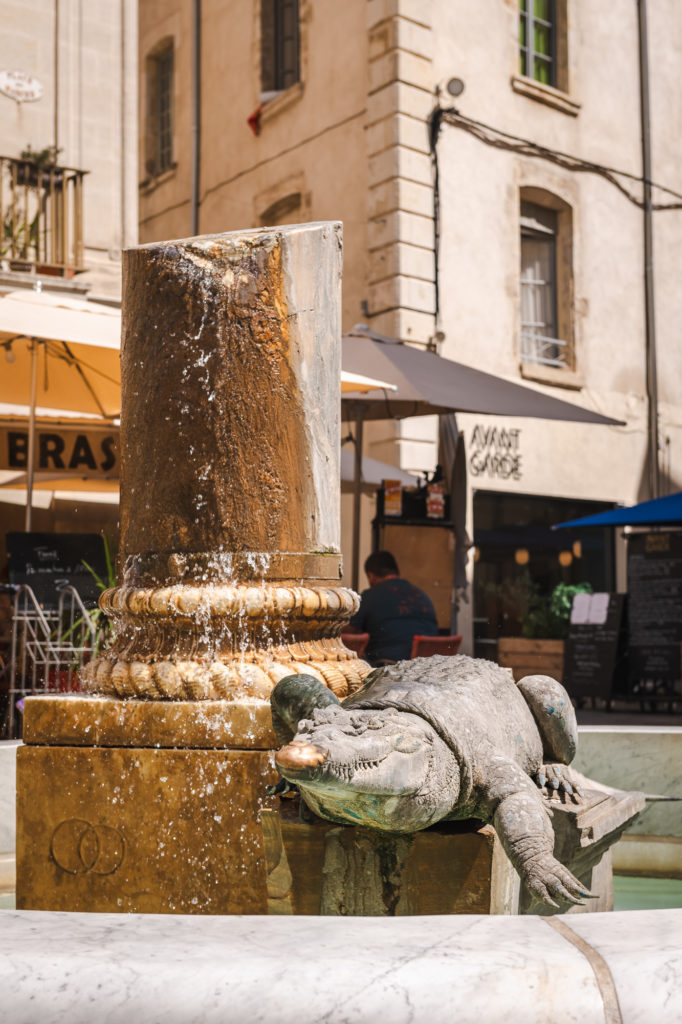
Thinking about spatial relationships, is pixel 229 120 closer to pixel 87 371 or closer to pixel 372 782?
pixel 87 371

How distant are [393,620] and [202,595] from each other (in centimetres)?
559

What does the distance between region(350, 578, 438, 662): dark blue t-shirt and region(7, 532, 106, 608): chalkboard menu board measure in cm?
190

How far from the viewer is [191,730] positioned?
3.07 m

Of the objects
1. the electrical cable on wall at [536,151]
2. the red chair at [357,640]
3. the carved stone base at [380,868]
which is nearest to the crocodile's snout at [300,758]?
the carved stone base at [380,868]

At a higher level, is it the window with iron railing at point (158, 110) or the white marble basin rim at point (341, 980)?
the window with iron railing at point (158, 110)

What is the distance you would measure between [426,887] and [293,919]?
1179mm

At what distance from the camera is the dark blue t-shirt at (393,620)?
855cm

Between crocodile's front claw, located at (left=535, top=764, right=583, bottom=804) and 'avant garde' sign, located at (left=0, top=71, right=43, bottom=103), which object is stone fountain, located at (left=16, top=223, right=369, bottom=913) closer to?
crocodile's front claw, located at (left=535, top=764, right=583, bottom=804)

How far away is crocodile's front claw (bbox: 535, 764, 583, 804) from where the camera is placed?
3.24 meters

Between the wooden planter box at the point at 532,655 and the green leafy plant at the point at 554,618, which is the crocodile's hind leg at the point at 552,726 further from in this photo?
the green leafy plant at the point at 554,618

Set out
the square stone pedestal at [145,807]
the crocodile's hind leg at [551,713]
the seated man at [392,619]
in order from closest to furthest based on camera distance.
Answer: the square stone pedestal at [145,807] → the crocodile's hind leg at [551,713] → the seated man at [392,619]

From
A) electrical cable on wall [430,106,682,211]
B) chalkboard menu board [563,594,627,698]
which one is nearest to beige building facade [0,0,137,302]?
electrical cable on wall [430,106,682,211]

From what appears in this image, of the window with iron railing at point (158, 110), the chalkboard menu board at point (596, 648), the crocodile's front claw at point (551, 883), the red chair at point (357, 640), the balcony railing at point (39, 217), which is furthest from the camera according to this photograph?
the window with iron railing at point (158, 110)

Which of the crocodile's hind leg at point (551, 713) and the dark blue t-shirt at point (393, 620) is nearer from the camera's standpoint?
the crocodile's hind leg at point (551, 713)
